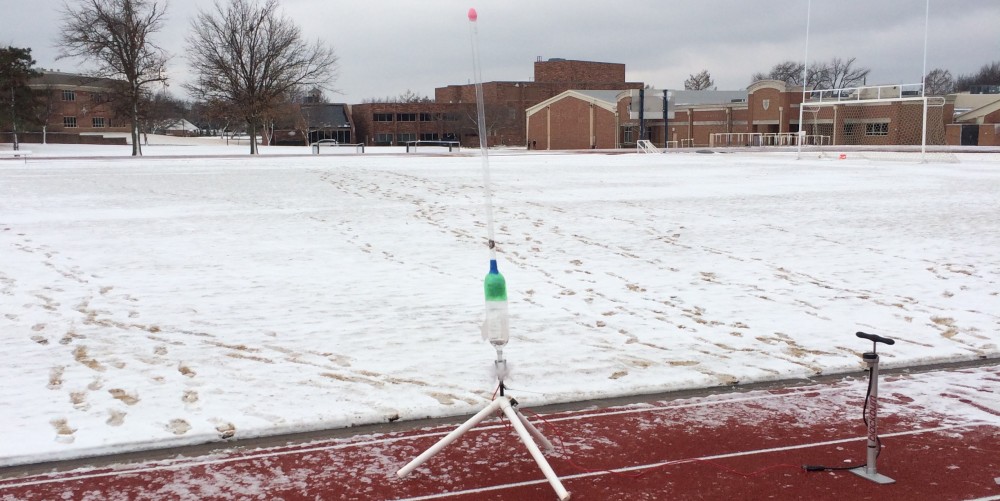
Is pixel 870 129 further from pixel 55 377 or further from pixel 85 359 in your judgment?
pixel 55 377

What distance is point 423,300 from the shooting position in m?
11.2

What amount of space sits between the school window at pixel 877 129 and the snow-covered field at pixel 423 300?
51741 mm

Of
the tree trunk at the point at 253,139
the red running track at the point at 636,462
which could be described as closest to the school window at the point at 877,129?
the tree trunk at the point at 253,139

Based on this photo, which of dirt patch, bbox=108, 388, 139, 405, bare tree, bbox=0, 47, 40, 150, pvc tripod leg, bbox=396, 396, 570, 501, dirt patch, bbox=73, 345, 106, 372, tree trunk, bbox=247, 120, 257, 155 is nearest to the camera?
pvc tripod leg, bbox=396, 396, 570, 501

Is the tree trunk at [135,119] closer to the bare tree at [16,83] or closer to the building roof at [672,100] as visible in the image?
the bare tree at [16,83]

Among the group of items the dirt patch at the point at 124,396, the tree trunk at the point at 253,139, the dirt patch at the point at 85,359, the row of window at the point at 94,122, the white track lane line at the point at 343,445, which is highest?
the row of window at the point at 94,122

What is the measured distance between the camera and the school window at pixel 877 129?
227ft

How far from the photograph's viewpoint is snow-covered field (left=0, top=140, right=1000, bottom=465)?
7.73 m

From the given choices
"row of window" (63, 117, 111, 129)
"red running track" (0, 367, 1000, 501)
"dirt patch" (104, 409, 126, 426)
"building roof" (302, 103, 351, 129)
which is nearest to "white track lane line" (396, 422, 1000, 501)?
"red running track" (0, 367, 1000, 501)

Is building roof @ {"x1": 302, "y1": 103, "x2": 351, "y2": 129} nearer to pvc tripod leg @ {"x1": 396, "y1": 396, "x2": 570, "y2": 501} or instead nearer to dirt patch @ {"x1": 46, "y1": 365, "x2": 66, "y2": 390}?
dirt patch @ {"x1": 46, "y1": 365, "x2": 66, "y2": 390}

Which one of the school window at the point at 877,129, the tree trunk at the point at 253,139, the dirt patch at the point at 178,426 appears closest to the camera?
the dirt patch at the point at 178,426

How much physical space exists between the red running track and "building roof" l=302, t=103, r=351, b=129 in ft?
303

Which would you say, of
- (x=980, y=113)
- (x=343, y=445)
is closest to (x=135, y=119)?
(x=343, y=445)

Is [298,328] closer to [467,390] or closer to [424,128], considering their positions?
[467,390]
